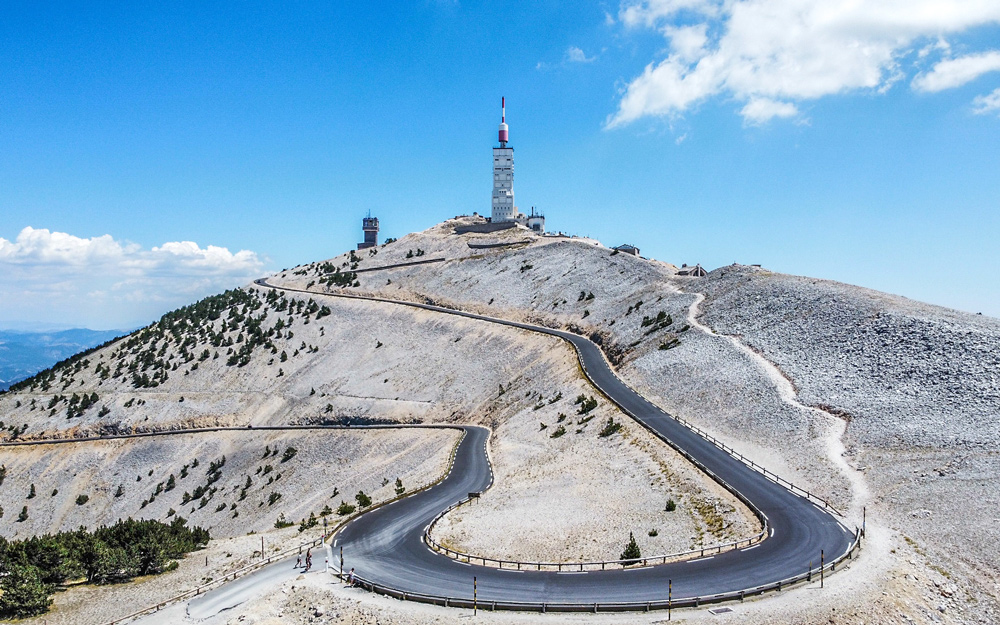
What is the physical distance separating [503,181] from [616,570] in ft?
359

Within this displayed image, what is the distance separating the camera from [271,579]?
28.2 metres

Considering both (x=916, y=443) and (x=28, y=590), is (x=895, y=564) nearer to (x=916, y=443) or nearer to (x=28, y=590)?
(x=916, y=443)

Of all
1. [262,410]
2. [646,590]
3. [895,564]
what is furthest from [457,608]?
[262,410]

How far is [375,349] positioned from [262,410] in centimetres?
1685

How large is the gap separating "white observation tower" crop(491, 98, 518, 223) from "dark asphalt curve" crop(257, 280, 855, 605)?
95.9 meters

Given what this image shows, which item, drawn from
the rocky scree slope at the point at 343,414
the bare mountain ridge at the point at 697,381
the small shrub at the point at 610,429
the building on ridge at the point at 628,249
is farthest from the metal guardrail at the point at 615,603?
→ the building on ridge at the point at 628,249

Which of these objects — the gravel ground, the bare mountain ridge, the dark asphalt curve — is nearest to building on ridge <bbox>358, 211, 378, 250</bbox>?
the bare mountain ridge

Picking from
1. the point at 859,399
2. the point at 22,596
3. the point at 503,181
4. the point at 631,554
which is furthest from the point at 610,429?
the point at 503,181

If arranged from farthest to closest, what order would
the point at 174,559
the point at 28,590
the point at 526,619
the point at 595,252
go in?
the point at 595,252, the point at 174,559, the point at 28,590, the point at 526,619

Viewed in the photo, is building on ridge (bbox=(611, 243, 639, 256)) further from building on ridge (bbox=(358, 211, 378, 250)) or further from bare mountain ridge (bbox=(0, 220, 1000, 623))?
building on ridge (bbox=(358, 211, 378, 250))

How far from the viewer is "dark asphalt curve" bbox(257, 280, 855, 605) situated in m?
24.8

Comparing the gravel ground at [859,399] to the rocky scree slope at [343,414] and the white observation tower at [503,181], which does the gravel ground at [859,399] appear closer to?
the rocky scree slope at [343,414]

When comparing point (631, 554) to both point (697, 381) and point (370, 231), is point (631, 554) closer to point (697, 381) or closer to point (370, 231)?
point (697, 381)

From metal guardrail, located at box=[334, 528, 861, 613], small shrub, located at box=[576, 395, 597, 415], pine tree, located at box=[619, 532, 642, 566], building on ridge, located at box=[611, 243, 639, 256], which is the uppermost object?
building on ridge, located at box=[611, 243, 639, 256]
